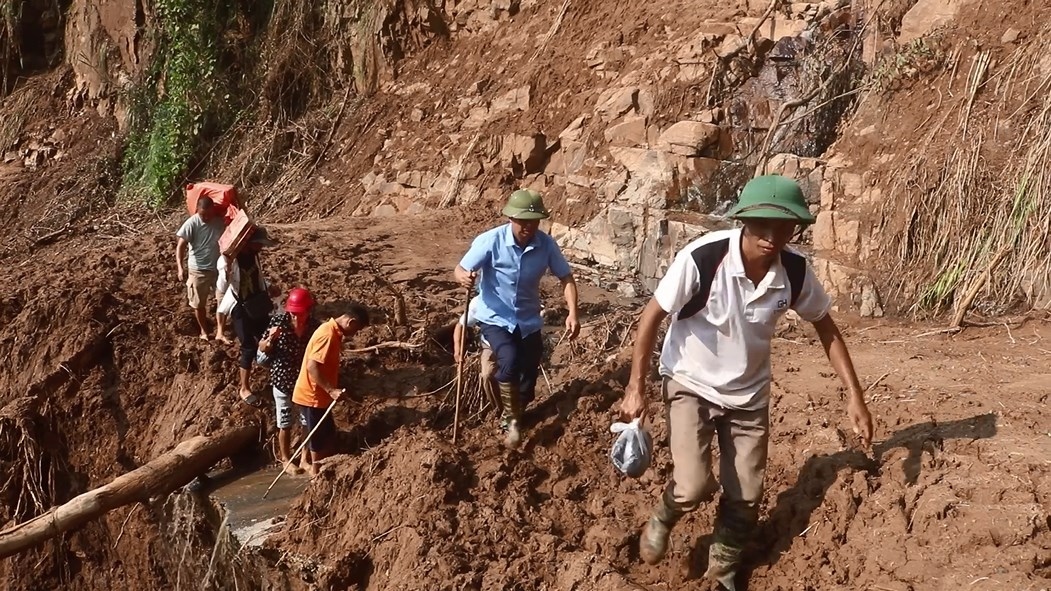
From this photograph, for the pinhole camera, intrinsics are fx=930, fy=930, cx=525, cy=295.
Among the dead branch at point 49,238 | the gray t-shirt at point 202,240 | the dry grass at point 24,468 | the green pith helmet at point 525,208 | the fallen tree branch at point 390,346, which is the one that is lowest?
the dry grass at point 24,468

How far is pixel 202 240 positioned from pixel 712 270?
4.60 m

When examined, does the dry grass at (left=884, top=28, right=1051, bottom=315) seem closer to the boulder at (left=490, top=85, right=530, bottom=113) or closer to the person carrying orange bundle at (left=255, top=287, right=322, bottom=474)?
the person carrying orange bundle at (left=255, top=287, right=322, bottom=474)

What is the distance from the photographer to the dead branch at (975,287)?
5.87 m

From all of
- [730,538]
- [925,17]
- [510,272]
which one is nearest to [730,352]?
[730,538]

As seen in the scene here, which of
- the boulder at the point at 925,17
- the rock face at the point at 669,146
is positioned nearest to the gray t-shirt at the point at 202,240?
the rock face at the point at 669,146

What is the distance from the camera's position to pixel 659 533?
13.3 feet

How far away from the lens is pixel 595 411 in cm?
555

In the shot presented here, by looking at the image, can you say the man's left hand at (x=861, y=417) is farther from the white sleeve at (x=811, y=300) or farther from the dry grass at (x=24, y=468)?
the dry grass at (x=24, y=468)

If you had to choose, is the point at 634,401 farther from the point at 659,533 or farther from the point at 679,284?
the point at 659,533

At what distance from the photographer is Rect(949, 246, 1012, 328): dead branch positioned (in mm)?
5871

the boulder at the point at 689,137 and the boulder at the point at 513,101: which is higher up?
the boulder at the point at 513,101

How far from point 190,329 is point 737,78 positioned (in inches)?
213

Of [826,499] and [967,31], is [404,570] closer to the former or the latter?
[826,499]

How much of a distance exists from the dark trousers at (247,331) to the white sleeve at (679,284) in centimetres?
367
